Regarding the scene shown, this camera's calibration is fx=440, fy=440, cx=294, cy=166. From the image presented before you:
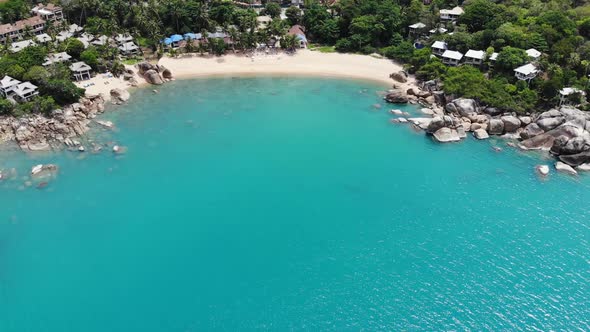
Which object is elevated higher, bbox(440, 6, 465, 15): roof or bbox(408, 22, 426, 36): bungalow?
bbox(440, 6, 465, 15): roof

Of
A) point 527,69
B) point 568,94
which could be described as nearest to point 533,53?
point 527,69

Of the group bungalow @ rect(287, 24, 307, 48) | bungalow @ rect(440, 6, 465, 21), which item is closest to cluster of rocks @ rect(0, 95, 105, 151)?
bungalow @ rect(287, 24, 307, 48)

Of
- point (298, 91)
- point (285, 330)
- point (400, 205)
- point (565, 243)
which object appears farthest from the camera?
point (298, 91)

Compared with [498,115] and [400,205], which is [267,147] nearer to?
[400,205]

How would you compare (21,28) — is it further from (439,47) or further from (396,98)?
(439,47)

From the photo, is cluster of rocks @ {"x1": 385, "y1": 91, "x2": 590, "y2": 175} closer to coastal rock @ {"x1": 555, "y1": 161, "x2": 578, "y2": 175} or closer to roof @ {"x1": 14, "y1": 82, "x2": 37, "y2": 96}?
coastal rock @ {"x1": 555, "y1": 161, "x2": 578, "y2": 175}

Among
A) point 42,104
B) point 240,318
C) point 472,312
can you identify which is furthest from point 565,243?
point 42,104

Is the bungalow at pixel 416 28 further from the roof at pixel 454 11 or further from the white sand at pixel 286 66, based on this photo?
the white sand at pixel 286 66
